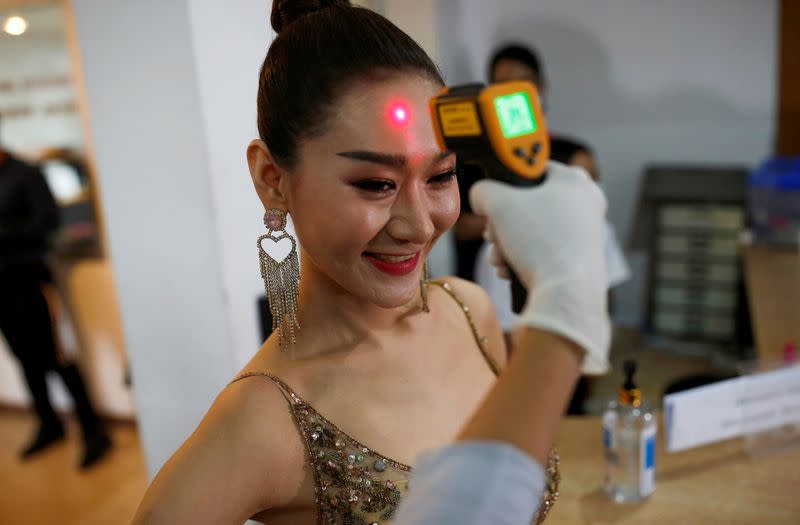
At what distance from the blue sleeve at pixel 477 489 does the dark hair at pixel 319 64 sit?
0.43 m

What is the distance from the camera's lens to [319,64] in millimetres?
816

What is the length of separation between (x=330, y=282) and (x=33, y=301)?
2698 mm

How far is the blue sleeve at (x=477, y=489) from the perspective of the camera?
54cm

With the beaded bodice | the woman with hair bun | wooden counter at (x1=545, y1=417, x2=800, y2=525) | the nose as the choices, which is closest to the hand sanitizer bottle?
wooden counter at (x1=545, y1=417, x2=800, y2=525)

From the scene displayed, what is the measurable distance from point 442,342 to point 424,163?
0.41m

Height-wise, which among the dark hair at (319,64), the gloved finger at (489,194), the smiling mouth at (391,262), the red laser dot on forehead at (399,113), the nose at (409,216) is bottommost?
the smiling mouth at (391,262)

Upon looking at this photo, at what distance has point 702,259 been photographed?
3.89m

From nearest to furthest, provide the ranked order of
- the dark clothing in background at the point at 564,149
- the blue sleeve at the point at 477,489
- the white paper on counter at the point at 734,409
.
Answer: the blue sleeve at the point at 477,489
the white paper on counter at the point at 734,409
the dark clothing in background at the point at 564,149

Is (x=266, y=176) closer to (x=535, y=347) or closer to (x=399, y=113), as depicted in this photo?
(x=399, y=113)

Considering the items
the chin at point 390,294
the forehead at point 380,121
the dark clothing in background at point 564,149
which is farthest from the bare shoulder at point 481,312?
the dark clothing in background at point 564,149

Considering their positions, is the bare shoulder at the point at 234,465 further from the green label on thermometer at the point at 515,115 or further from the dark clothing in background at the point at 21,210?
the dark clothing in background at the point at 21,210

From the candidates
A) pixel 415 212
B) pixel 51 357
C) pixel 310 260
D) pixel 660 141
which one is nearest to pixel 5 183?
pixel 51 357

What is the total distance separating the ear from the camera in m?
0.86

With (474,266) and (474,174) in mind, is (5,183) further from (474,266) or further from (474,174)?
(474,174)
